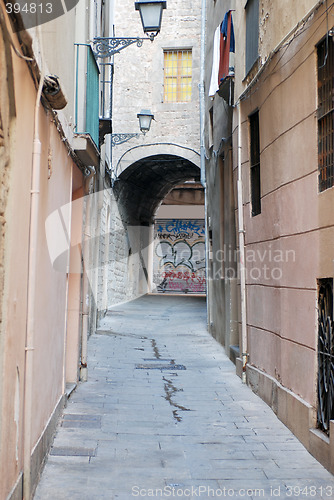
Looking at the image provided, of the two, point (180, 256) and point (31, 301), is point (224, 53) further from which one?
point (180, 256)

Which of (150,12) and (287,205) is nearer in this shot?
(287,205)

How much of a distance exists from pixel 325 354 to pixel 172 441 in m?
1.71

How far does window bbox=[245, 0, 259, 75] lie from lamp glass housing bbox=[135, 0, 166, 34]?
1.25m

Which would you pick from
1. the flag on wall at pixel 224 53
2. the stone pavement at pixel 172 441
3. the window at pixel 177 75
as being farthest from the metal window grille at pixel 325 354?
the window at pixel 177 75

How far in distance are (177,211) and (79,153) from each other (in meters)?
22.6

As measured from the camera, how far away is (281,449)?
5.29 metres

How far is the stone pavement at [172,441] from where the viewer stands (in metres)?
4.31

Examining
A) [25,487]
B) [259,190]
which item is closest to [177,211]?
[259,190]

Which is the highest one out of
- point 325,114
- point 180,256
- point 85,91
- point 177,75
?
point 177,75

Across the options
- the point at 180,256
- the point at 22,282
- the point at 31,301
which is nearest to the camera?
the point at 22,282

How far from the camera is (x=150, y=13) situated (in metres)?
7.95
